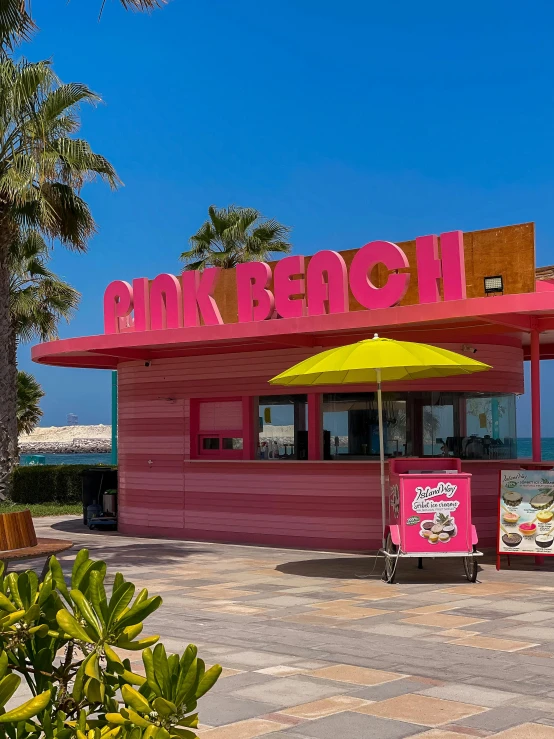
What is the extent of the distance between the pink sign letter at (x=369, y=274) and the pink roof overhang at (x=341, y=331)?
37 cm

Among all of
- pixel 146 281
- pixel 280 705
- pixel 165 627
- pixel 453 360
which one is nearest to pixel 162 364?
pixel 146 281

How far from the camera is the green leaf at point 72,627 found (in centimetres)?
273

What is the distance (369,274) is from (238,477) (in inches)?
154

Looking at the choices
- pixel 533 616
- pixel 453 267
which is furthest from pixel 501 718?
pixel 453 267

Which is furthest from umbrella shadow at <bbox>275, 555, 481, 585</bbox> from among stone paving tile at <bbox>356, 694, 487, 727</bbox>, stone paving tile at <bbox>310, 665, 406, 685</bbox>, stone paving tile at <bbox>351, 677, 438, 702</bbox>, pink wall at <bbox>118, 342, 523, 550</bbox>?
stone paving tile at <bbox>356, 694, 487, 727</bbox>

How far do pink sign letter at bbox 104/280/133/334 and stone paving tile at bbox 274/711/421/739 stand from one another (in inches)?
449

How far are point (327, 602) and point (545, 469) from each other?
3745 mm

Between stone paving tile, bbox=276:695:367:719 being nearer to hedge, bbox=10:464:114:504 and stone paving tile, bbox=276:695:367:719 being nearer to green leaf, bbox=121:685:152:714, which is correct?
green leaf, bbox=121:685:152:714

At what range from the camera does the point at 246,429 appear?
15.5 m

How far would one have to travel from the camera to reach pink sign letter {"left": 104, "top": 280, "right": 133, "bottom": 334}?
53.5 ft

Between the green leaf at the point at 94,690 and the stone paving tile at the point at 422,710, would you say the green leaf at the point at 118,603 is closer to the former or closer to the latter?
the green leaf at the point at 94,690

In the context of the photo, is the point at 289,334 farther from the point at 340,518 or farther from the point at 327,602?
the point at 327,602

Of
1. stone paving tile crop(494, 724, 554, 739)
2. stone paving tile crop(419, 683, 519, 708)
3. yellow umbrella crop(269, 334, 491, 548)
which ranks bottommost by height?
stone paving tile crop(419, 683, 519, 708)

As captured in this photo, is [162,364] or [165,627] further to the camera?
[162,364]
